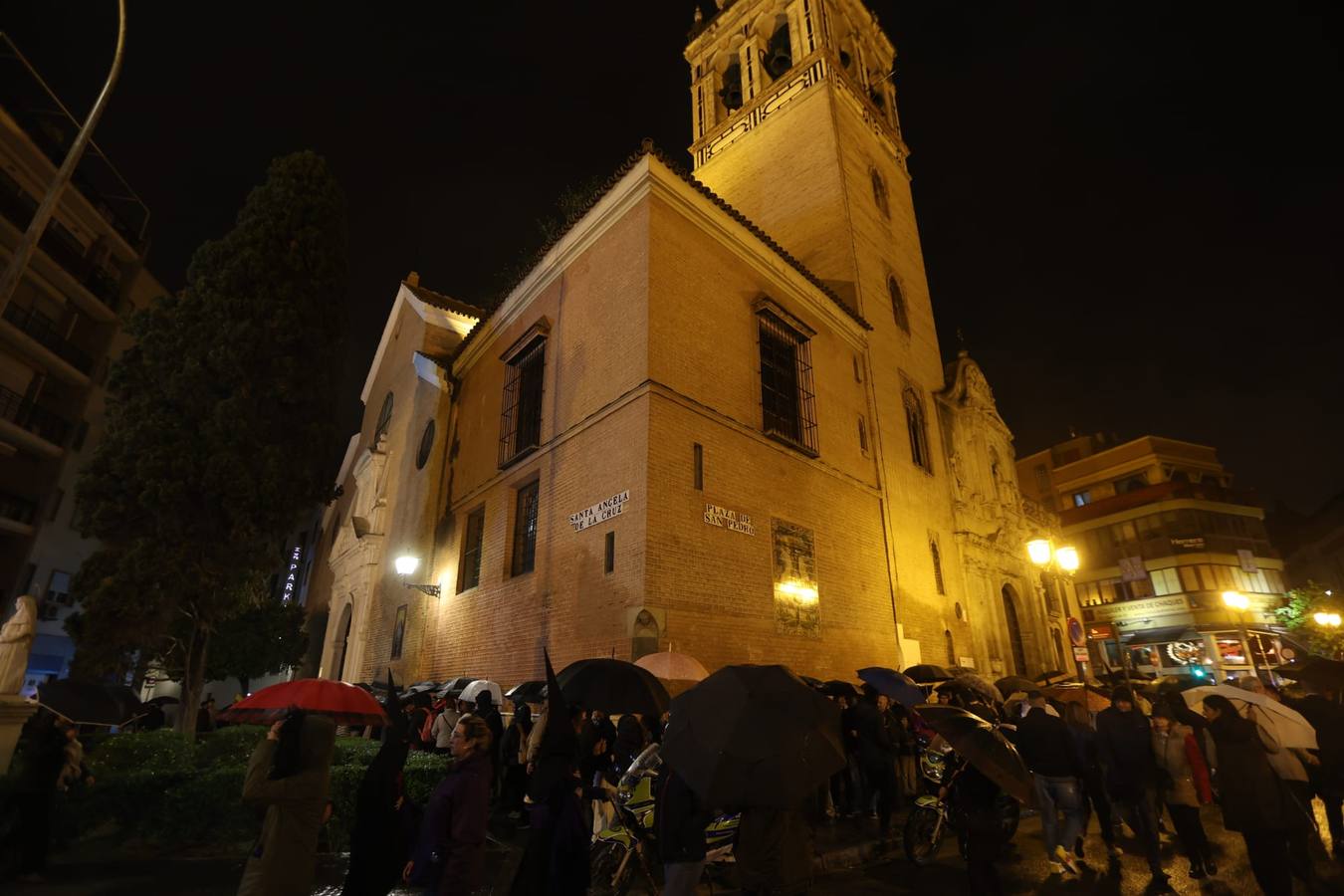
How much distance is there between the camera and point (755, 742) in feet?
12.0

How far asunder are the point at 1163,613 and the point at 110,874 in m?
48.5

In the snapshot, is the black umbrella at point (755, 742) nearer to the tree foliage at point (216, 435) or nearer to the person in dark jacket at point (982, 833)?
the person in dark jacket at point (982, 833)

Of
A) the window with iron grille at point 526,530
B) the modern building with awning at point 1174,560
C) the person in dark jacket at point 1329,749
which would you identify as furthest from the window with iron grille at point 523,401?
the modern building with awning at point 1174,560

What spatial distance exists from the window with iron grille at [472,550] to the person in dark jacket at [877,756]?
33.1ft

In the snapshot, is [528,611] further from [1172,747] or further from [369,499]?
[369,499]

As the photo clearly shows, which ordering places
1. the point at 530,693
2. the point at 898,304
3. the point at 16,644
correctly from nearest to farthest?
the point at 16,644 < the point at 530,693 < the point at 898,304

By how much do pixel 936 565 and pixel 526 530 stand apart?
38.4ft

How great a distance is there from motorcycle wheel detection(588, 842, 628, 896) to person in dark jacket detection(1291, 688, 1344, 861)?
7602 millimetres

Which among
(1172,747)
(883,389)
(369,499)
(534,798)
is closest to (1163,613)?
(883,389)

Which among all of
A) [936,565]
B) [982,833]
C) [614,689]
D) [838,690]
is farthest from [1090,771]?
[936,565]

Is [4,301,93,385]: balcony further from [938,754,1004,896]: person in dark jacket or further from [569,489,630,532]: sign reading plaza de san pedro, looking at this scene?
[938,754,1004,896]: person in dark jacket

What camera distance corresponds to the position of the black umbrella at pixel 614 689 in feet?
22.1

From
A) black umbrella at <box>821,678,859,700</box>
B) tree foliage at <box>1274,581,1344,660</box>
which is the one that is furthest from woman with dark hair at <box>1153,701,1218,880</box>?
tree foliage at <box>1274,581,1344,660</box>

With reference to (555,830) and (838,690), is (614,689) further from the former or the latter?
(838,690)
